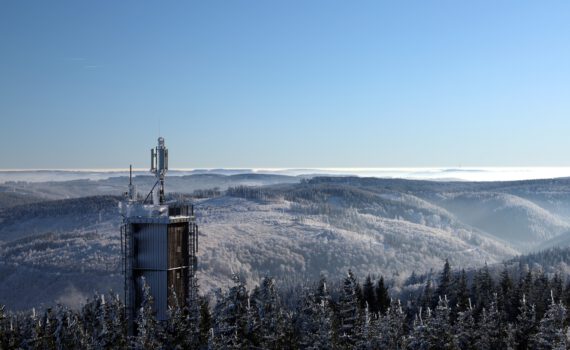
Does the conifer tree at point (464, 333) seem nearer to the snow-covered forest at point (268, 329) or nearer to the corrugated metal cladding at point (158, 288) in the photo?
the snow-covered forest at point (268, 329)

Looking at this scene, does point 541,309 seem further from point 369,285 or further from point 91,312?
point 91,312

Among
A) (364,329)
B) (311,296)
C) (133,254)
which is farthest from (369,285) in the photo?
(133,254)

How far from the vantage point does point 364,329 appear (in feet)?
153

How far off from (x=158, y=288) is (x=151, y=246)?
9.85ft

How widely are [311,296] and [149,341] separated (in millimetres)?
14467

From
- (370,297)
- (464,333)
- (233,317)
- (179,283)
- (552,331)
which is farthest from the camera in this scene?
(370,297)

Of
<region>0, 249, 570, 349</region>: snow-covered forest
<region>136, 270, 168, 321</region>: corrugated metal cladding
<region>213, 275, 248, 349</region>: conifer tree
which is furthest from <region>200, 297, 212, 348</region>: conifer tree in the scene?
<region>136, 270, 168, 321</region>: corrugated metal cladding

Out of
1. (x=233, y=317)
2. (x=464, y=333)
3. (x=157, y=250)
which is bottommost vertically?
(x=464, y=333)

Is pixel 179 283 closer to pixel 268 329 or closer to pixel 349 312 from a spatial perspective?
pixel 268 329

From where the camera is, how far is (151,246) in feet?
158

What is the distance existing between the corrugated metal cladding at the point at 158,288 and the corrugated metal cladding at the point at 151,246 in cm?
43

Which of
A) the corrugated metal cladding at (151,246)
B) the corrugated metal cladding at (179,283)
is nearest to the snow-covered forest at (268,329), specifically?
the corrugated metal cladding at (179,283)

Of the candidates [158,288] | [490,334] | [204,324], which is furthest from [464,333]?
[158,288]

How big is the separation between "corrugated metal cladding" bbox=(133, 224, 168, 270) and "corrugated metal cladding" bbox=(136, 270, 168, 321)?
43 cm
